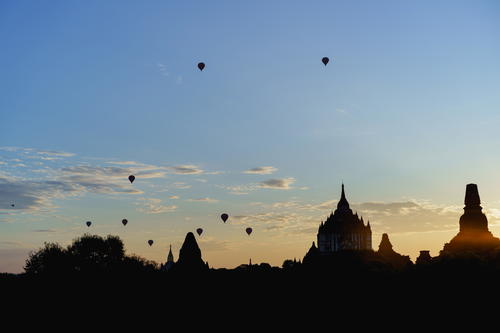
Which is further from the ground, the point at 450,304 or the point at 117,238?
the point at 117,238

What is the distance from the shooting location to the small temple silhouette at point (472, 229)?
107m

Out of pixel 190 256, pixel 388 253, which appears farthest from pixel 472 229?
pixel 190 256

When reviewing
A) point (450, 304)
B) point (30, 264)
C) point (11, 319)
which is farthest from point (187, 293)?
point (30, 264)

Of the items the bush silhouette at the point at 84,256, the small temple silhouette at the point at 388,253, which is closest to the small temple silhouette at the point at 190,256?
the bush silhouette at the point at 84,256

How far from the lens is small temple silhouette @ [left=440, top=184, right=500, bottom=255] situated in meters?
107

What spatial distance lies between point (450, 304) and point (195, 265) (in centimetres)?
2507

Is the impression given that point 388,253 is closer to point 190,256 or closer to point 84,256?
point 84,256

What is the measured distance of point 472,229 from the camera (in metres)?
110

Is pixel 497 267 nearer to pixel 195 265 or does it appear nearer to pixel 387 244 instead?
pixel 195 265

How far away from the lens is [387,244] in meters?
157

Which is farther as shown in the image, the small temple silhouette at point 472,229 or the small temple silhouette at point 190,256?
the small temple silhouette at point 472,229

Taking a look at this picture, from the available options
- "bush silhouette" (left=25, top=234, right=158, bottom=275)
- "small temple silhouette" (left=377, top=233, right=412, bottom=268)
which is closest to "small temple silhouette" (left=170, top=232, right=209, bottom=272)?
"bush silhouette" (left=25, top=234, right=158, bottom=275)

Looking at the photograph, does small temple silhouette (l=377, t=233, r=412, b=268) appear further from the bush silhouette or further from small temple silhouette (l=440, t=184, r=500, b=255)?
the bush silhouette

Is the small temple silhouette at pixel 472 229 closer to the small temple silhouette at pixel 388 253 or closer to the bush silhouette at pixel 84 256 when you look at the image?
the small temple silhouette at pixel 388 253
